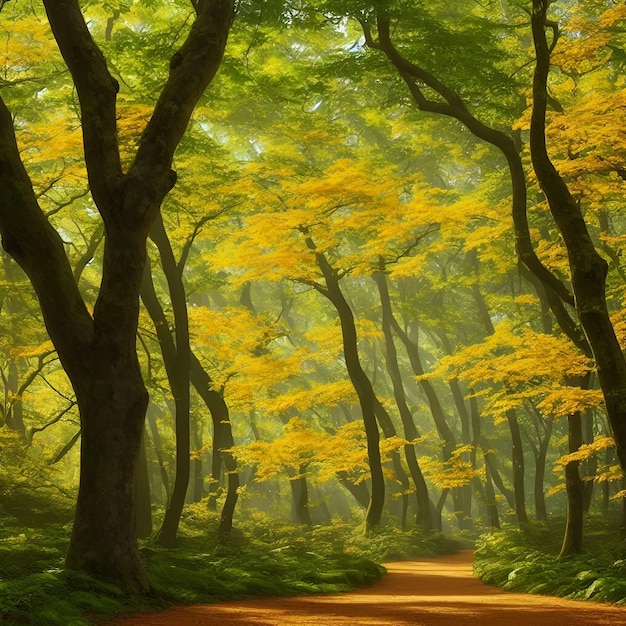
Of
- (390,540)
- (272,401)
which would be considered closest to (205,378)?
(272,401)

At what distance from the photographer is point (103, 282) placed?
6977 mm

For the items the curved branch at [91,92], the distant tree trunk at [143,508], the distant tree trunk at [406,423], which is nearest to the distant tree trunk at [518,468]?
the distant tree trunk at [406,423]

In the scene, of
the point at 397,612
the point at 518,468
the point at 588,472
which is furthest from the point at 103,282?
the point at 518,468

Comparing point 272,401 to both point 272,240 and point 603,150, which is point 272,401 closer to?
point 272,240

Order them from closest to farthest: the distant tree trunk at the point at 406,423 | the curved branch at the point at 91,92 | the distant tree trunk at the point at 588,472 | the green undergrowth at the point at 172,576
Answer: the green undergrowth at the point at 172,576 → the curved branch at the point at 91,92 → the distant tree trunk at the point at 588,472 → the distant tree trunk at the point at 406,423

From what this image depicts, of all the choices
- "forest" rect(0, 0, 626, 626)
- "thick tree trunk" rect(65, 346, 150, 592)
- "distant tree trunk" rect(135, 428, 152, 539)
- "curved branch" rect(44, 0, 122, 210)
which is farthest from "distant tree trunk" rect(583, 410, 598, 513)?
"curved branch" rect(44, 0, 122, 210)

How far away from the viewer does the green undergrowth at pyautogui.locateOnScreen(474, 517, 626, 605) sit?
8.80 metres

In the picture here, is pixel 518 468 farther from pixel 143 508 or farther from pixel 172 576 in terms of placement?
pixel 172 576

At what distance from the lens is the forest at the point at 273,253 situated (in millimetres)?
6840

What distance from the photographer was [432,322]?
2677 cm

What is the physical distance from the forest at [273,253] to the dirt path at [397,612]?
47 cm

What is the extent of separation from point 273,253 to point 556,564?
886 cm

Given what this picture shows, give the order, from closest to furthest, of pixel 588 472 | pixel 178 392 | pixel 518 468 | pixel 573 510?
1. pixel 573 510
2. pixel 178 392
3. pixel 588 472
4. pixel 518 468

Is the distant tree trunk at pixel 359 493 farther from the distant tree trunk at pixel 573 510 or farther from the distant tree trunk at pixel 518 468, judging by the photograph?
the distant tree trunk at pixel 573 510
